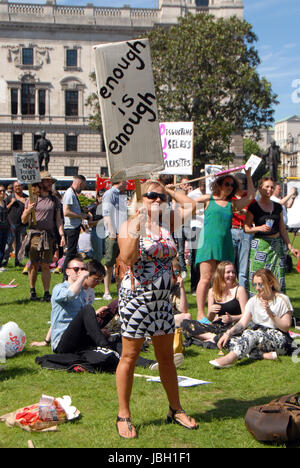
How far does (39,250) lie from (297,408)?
577 cm

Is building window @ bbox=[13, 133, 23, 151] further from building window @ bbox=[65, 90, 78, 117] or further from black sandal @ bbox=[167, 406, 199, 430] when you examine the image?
black sandal @ bbox=[167, 406, 199, 430]

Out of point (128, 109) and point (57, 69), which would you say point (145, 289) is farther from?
point (57, 69)

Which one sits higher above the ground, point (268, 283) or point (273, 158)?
point (273, 158)

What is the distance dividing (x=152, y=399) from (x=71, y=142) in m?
53.2

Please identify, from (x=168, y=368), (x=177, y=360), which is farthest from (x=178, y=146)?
(x=168, y=368)

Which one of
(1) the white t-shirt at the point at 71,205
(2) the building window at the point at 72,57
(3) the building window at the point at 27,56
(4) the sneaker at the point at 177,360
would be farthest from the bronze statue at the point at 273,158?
(3) the building window at the point at 27,56

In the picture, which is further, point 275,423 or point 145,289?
point 145,289

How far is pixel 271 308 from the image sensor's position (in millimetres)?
6305

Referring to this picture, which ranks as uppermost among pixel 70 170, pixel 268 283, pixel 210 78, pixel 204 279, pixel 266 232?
pixel 210 78

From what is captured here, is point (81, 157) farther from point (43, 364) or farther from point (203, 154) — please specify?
point (43, 364)

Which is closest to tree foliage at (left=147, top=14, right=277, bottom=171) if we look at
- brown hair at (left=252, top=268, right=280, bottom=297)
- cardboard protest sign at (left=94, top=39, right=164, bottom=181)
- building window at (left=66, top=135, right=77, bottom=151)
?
building window at (left=66, top=135, right=77, bottom=151)

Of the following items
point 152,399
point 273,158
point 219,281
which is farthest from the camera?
point 273,158

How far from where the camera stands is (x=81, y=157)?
184 feet
